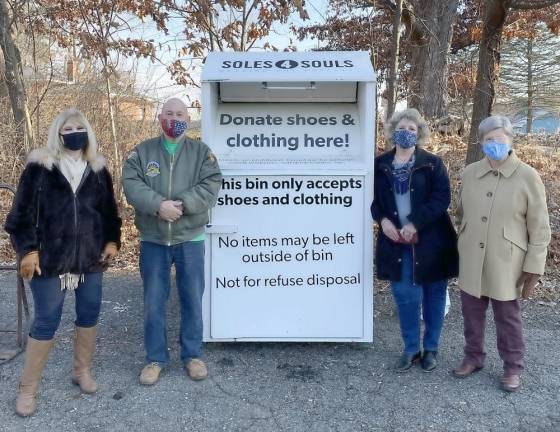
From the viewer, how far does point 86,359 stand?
3.29m

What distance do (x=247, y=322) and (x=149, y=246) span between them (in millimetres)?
910

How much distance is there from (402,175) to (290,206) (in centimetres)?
76

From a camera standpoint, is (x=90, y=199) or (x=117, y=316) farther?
(x=117, y=316)

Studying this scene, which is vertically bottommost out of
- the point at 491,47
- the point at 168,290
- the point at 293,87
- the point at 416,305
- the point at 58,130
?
the point at 416,305

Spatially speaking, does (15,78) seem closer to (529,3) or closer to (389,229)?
(389,229)

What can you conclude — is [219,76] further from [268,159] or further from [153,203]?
[153,203]

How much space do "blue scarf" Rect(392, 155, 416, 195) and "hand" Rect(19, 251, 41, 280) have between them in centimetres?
208

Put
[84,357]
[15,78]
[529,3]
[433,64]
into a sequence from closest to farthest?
[84,357]
[529,3]
[15,78]
[433,64]

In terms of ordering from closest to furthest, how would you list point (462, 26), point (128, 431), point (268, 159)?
point (128, 431)
point (268, 159)
point (462, 26)

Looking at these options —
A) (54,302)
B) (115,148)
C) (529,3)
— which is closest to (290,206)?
(54,302)

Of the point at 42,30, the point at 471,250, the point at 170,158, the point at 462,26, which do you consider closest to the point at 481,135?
the point at 471,250

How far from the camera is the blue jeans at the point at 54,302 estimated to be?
9.69ft

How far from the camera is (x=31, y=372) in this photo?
3.07 meters

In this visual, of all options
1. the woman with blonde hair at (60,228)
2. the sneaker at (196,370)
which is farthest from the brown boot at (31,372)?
the sneaker at (196,370)
